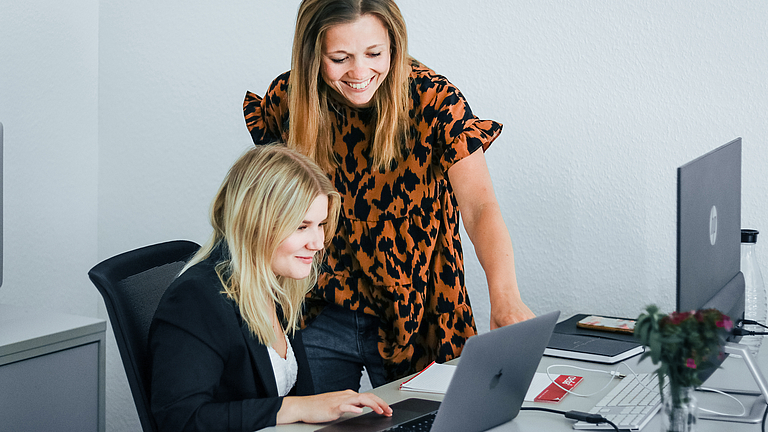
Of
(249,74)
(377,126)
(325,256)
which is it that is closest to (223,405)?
(325,256)

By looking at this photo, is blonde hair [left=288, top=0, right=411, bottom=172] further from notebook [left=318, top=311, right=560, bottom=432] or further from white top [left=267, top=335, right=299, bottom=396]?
notebook [left=318, top=311, right=560, bottom=432]

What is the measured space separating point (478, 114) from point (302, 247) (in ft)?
2.97

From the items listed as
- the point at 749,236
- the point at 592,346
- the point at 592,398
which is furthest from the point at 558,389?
the point at 749,236

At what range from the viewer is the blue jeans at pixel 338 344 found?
1471mm

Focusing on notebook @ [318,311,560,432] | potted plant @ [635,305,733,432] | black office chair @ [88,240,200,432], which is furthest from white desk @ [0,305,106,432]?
potted plant @ [635,305,733,432]

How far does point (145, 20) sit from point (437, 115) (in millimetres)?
1589

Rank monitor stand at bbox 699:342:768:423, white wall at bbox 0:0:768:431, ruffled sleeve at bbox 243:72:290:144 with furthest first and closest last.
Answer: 1. white wall at bbox 0:0:768:431
2. ruffled sleeve at bbox 243:72:290:144
3. monitor stand at bbox 699:342:768:423

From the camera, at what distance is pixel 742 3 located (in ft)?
5.74

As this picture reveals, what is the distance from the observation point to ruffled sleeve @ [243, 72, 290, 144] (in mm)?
1585

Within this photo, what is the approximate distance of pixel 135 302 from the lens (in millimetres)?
1277

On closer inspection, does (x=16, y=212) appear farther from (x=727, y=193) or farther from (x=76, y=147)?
(x=727, y=193)

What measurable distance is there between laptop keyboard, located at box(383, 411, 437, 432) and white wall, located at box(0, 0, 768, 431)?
96 cm

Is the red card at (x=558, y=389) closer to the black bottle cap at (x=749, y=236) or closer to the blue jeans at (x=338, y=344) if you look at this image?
the blue jeans at (x=338, y=344)

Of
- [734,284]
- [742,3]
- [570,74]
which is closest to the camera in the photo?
[734,284]
